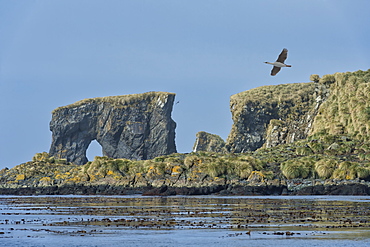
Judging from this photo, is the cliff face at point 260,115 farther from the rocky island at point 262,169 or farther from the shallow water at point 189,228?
the shallow water at point 189,228

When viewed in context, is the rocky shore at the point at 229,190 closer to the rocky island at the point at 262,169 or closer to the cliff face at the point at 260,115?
the rocky island at the point at 262,169

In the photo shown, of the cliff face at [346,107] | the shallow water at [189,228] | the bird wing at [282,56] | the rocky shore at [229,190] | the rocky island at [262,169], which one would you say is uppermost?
the cliff face at [346,107]

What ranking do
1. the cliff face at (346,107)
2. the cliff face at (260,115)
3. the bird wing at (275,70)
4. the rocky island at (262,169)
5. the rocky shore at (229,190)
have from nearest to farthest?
the bird wing at (275,70), the rocky shore at (229,190), the rocky island at (262,169), the cliff face at (346,107), the cliff face at (260,115)

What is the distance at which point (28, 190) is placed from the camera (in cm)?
12525

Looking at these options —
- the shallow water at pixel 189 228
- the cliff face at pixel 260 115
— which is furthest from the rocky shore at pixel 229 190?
the cliff face at pixel 260 115

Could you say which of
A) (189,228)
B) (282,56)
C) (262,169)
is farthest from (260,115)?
(189,228)

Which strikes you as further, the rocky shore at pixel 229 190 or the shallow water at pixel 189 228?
the rocky shore at pixel 229 190

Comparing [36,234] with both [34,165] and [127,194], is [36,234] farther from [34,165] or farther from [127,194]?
[34,165]

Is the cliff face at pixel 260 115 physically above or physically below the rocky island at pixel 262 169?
above

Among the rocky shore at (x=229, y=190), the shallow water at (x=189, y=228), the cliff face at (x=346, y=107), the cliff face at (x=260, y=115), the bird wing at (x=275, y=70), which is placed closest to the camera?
the shallow water at (x=189, y=228)

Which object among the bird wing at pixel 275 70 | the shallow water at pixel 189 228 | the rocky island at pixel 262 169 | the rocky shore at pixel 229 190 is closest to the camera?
the shallow water at pixel 189 228

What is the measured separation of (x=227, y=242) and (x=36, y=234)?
38.9 ft

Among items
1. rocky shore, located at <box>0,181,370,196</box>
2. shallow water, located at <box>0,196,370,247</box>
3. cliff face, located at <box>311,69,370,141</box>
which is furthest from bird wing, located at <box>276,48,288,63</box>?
cliff face, located at <box>311,69,370,141</box>

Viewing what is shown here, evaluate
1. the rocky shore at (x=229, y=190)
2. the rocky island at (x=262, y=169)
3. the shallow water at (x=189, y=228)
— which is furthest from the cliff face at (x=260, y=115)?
the shallow water at (x=189, y=228)
